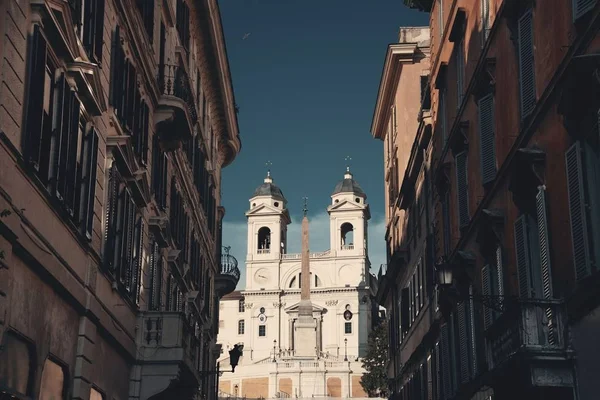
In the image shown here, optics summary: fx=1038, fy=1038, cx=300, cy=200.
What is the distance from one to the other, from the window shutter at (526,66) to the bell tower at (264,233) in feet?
429

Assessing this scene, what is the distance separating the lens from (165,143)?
27.4 m

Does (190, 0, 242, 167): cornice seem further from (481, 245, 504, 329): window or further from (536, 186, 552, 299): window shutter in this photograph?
(536, 186, 552, 299): window shutter

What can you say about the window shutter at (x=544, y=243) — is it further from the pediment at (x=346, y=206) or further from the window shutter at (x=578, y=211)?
the pediment at (x=346, y=206)

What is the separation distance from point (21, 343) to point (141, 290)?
9.83 meters

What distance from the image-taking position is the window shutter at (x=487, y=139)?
2081cm

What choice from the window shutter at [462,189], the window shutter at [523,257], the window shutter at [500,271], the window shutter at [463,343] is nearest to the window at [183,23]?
the window shutter at [462,189]

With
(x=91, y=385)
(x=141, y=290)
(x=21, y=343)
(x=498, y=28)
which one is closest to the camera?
(x=21, y=343)

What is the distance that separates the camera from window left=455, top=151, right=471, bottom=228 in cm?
2397

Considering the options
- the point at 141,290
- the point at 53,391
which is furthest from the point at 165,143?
the point at 53,391

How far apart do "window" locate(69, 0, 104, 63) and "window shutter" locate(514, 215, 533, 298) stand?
809cm

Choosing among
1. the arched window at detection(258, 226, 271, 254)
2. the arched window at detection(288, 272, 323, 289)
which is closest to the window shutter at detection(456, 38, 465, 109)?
the arched window at detection(288, 272, 323, 289)

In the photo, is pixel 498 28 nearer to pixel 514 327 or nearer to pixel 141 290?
pixel 514 327

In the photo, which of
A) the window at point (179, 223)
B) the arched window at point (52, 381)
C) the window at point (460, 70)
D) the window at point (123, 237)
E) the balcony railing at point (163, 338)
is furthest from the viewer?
the window at point (179, 223)

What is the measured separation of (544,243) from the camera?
16.5m
